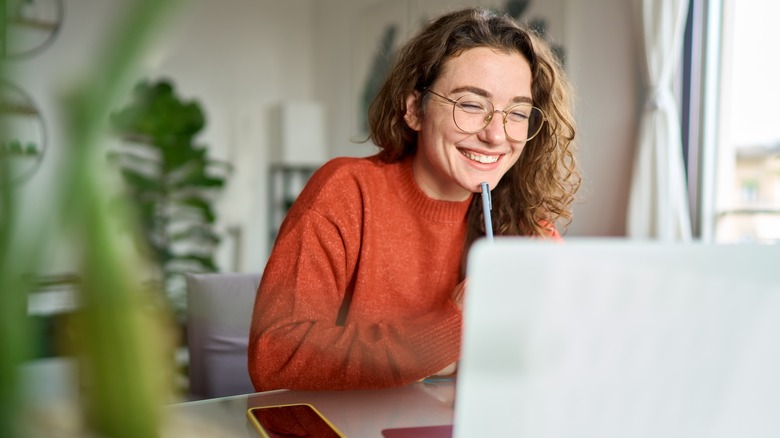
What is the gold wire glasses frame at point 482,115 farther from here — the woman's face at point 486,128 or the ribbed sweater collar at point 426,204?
the ribbed sweater collar at point 426,204

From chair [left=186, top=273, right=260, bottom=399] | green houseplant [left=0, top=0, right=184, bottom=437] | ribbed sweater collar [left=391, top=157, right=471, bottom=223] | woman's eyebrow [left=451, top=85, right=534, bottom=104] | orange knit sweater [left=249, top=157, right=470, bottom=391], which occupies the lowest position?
chair [left=186, top=273, right=260, bottom=399]

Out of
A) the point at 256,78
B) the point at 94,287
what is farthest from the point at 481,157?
the point at 256,78

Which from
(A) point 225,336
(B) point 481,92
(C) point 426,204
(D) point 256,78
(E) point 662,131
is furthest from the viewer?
(D) point 256,78

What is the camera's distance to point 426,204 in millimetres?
1361

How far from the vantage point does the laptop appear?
13.6 inches

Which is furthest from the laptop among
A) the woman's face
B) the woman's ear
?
the woman's ear

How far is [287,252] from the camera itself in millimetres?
1196

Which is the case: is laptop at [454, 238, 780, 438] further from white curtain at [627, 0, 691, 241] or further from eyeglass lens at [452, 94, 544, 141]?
white curtain at [627, 0, 691, 241]

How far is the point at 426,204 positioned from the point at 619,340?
98 cm

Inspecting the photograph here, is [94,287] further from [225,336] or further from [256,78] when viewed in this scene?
[256,78]

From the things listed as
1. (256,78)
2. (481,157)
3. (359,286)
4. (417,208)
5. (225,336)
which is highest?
(256,78)

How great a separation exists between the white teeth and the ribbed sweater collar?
0.13 meters

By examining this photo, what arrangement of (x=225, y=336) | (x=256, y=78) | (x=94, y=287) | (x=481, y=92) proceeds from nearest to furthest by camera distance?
(x=94, y=287)
(x=481, y=92)
(x=225, y=336)
(x=256, y=78)

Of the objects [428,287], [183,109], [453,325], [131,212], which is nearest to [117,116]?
[131,212]
